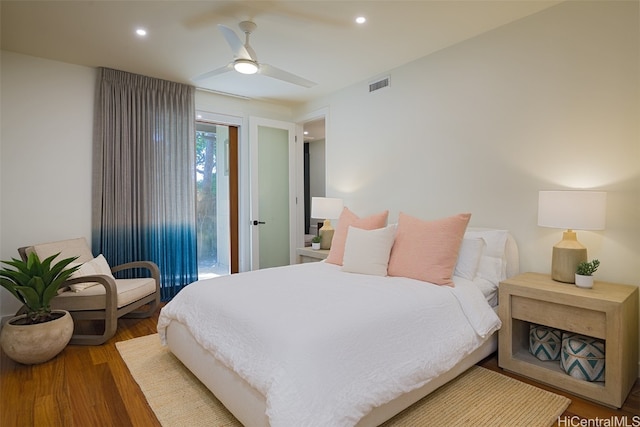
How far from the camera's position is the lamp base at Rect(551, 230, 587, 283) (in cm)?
222

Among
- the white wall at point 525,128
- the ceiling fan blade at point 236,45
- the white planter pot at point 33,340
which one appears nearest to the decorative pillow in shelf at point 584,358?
the white wall at point 525,128

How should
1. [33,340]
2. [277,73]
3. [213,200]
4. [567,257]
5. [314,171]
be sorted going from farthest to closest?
[314,171]
[213,200]
[277,73]
[33,340]
[567,257]

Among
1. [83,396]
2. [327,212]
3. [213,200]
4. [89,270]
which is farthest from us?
[213,200]

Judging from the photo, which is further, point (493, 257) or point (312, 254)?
point (312, 254)

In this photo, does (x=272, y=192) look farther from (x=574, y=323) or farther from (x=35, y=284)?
(x=574, y=323)

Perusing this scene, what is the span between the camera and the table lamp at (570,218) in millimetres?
2074

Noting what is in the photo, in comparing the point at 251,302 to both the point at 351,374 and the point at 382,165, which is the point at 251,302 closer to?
the point at 351,374

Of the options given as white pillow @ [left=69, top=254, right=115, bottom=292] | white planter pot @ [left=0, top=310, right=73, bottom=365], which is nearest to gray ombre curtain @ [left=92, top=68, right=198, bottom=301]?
white pillow @ [left=69, top=254, right=115, bottom=292]

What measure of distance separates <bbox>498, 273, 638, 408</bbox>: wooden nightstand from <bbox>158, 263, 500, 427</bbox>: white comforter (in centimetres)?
20

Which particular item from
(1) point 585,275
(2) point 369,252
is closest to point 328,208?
(2) point 369,252

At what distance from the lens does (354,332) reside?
1.62 meters

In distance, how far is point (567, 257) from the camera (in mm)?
2242

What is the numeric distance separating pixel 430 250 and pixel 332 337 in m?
1.22

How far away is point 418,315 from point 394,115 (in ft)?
8.15
